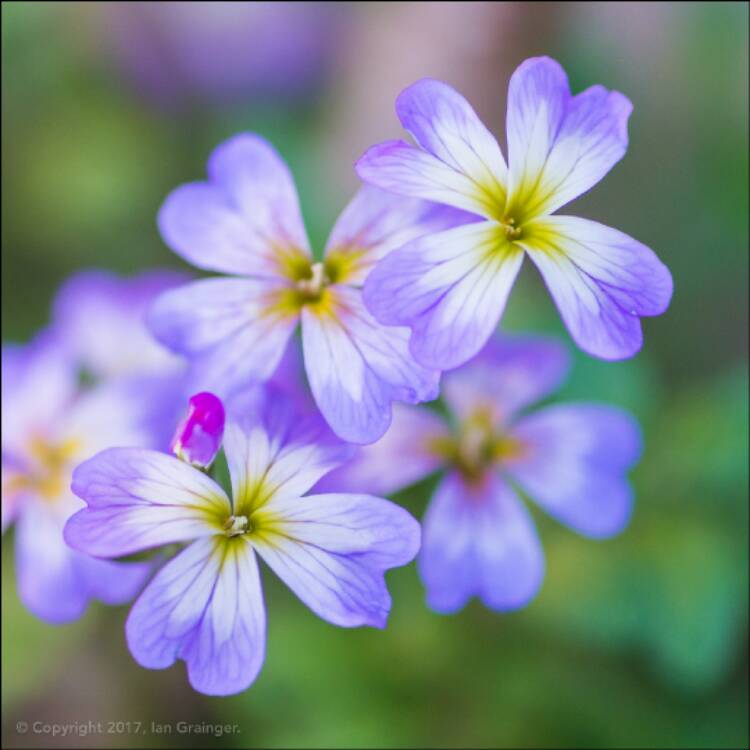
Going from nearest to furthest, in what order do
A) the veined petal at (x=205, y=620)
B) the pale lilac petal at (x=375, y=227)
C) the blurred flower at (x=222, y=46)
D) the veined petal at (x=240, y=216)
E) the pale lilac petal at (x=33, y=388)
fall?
the veined petal at (x=205, y=620), the pale lilac petal at (x=375, y=227), the veined petal at (x=240, y=216), the pale lilac petal at (x=33, y=388), the blurred flower at (x=222, y=46)

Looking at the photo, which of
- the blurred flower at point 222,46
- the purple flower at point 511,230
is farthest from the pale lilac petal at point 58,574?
the blurred flower at point 222,46

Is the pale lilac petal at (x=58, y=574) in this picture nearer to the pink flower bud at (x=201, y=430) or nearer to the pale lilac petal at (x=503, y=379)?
the pink flower bud at (x=201, y=430)

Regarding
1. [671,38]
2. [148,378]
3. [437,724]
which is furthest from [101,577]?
[671,38]

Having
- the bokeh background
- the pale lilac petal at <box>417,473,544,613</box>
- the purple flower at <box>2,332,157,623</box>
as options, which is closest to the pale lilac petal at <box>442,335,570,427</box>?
the pale lilac petal at <box>417,473,544,613</box>

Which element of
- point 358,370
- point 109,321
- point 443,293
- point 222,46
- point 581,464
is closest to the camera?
point 443,293

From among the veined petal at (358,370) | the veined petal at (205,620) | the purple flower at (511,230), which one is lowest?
the veined petal at (205,620)

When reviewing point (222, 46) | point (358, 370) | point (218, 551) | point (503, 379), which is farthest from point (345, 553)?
point (222, 46)

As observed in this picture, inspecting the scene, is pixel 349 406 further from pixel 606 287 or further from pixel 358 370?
pixel 606 287
